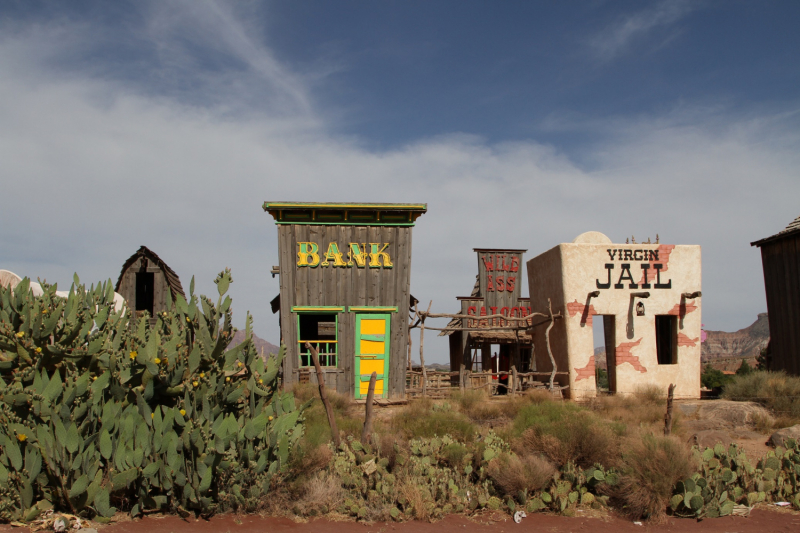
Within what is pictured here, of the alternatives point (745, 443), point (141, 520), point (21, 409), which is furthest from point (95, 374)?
point (745, 443)

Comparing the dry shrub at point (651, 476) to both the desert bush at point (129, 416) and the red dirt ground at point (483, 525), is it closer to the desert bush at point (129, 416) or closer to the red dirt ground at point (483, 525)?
the red dirt ground at point (483, 525)

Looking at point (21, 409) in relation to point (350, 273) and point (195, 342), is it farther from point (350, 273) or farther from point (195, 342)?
point (350, 273)

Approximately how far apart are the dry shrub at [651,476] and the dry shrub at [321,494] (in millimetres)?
4013

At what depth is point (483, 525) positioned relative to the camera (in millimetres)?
7730

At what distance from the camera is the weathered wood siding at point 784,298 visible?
53.6 feet

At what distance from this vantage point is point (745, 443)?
11828mm

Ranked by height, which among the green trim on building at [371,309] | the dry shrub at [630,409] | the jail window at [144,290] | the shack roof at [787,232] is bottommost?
the dry shrub at [630,409]

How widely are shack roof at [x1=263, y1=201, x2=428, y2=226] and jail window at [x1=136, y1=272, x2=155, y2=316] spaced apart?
7.80 meters

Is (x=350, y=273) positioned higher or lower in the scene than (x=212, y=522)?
higher

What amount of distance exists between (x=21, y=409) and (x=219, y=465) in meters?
2.47

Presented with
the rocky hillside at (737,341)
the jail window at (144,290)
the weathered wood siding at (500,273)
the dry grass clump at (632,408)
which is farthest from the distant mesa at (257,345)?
the rocky hillside at (737,341)

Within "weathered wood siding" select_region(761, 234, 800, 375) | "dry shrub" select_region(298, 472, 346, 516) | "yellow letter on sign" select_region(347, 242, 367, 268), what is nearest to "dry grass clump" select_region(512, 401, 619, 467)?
"dry shrub" select_region(298, 472, 346, 516)

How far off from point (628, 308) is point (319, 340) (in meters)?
10.3

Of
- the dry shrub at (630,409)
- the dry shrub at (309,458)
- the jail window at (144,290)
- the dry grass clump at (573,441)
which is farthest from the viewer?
the jail window at (144,290)
